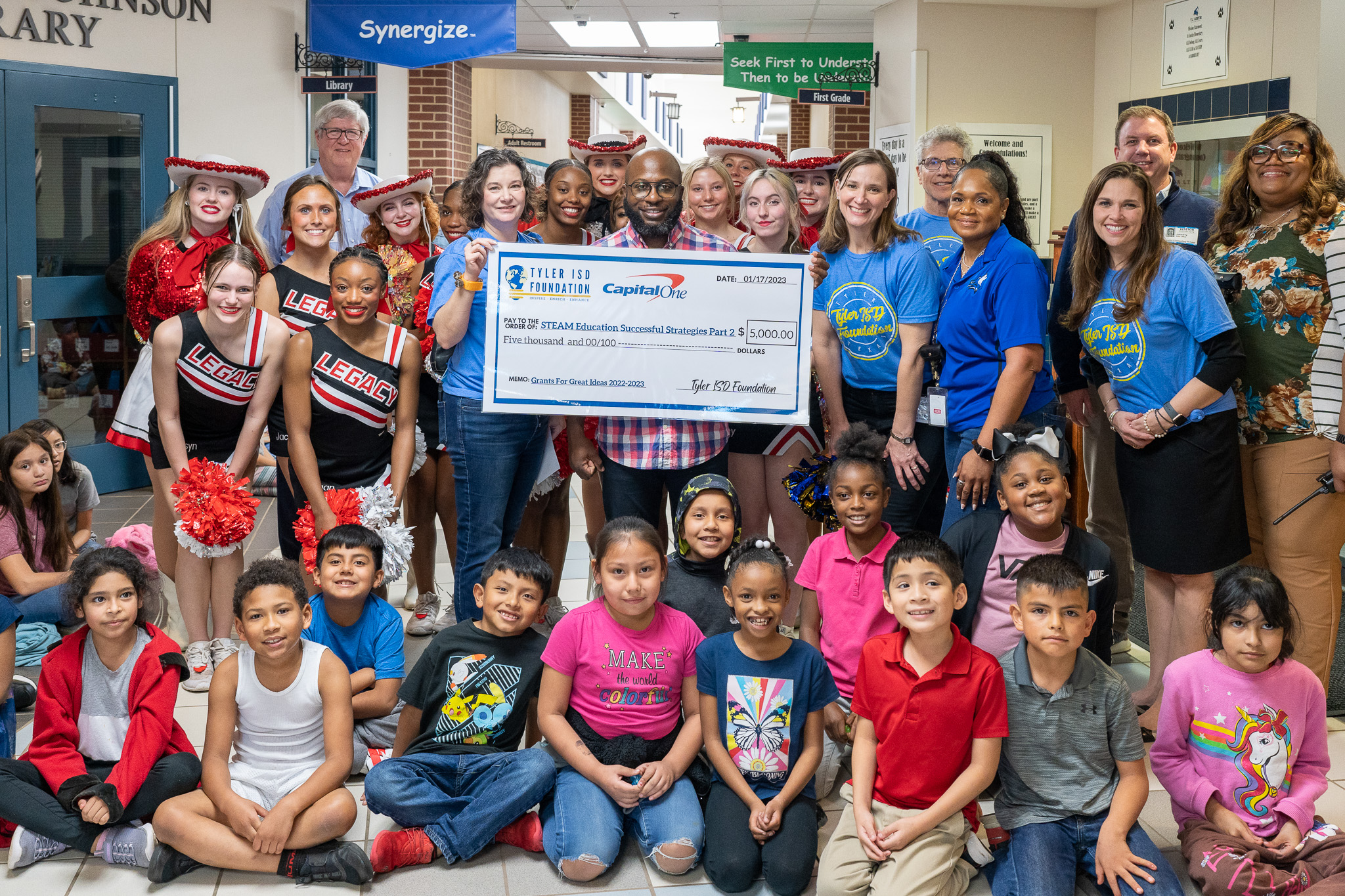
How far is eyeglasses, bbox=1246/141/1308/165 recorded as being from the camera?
3.48 meters

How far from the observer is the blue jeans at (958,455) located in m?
3.51

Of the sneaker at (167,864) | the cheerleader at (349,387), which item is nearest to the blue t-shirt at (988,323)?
the cheerleader at (349,387)

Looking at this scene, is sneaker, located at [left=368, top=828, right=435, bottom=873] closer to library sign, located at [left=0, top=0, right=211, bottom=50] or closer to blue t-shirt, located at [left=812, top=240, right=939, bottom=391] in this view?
blue t-shirt, located at [left=812, top=240, right=939, bottom=391]

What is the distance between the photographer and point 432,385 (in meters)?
4.71

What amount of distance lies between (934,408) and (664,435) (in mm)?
842

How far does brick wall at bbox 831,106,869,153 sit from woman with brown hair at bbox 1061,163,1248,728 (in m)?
9.13

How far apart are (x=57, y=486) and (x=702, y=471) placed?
2454mm

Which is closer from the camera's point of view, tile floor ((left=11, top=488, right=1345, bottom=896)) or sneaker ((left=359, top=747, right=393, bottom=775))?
tile floor ((left=11, top=488, right=1345, bottom=896))

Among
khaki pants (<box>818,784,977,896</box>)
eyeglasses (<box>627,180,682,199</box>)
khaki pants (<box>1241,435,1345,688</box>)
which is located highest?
eyeglasses (<box>627,180,682,199</box>)

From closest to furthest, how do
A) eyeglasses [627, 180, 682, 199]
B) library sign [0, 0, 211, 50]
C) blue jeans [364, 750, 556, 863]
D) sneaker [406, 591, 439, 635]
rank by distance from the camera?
blue jeans [364, 750, 556, 863] → eyeglasses [627, 180, 682, 199] → sneaker [406, 591, 439, 635] → library sign [0, 0, 211, 50]

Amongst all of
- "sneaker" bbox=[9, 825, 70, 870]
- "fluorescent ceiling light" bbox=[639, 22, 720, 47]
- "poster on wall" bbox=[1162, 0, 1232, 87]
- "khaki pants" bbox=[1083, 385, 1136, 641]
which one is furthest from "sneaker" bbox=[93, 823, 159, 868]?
"fluorescent ceiling light" bbox=[639, 22, 720, 47]

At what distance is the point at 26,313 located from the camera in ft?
21.9

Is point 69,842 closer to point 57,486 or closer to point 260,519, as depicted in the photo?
point 57,486

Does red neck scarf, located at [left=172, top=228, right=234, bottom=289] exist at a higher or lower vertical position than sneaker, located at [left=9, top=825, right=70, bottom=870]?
higher
